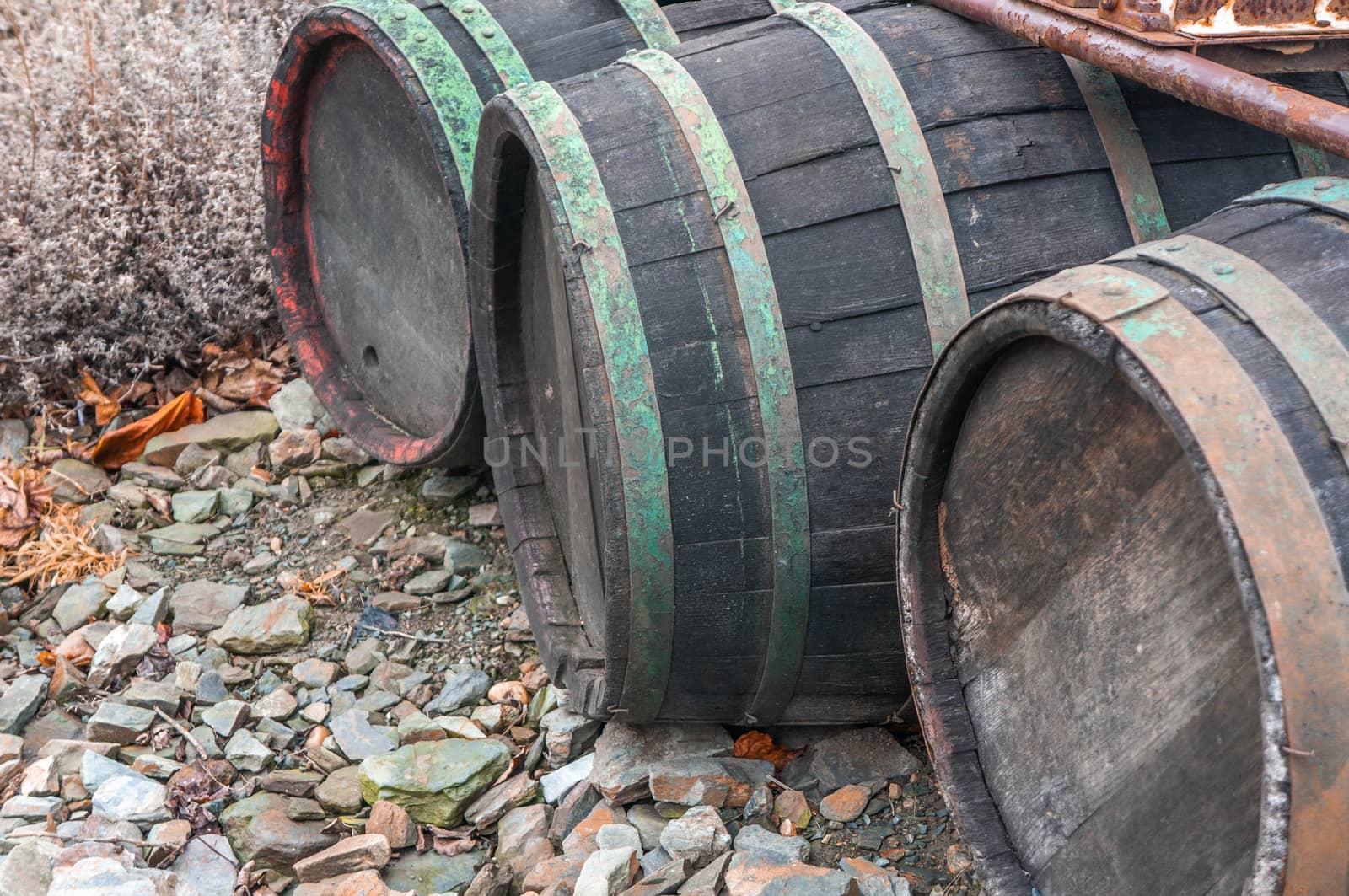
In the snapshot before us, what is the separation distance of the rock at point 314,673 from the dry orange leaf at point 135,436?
3.68 feet

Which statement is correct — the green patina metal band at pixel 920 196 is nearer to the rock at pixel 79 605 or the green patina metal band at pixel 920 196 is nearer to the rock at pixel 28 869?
the rock at pixel 28 869

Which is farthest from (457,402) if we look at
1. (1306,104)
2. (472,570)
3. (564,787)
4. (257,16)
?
(257,16)

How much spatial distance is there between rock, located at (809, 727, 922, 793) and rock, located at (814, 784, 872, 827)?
0.02 meters

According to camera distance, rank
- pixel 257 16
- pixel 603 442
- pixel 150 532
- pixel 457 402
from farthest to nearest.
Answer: pixel 257 16, pixel 150 532, pixel 457 402, pixel 603 442

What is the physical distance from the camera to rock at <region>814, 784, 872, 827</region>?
2207 millimetres

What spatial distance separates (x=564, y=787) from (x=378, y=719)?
50cm

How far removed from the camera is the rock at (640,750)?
2322mm

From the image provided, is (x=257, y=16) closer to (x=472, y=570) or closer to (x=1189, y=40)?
(x=472, y=570)

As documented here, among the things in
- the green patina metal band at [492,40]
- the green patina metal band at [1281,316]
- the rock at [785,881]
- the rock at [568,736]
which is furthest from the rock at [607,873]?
the green patina metal band at [492,40]

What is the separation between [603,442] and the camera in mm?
1918

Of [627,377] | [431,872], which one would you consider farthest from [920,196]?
[431,872]

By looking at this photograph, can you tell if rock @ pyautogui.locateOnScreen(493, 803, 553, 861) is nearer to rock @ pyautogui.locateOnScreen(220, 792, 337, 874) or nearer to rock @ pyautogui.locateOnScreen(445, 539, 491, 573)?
rock @ pyautogui.locateOnScreen(220, 792, 337, 874)

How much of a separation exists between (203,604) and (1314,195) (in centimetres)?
250

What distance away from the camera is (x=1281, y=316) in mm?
1368
